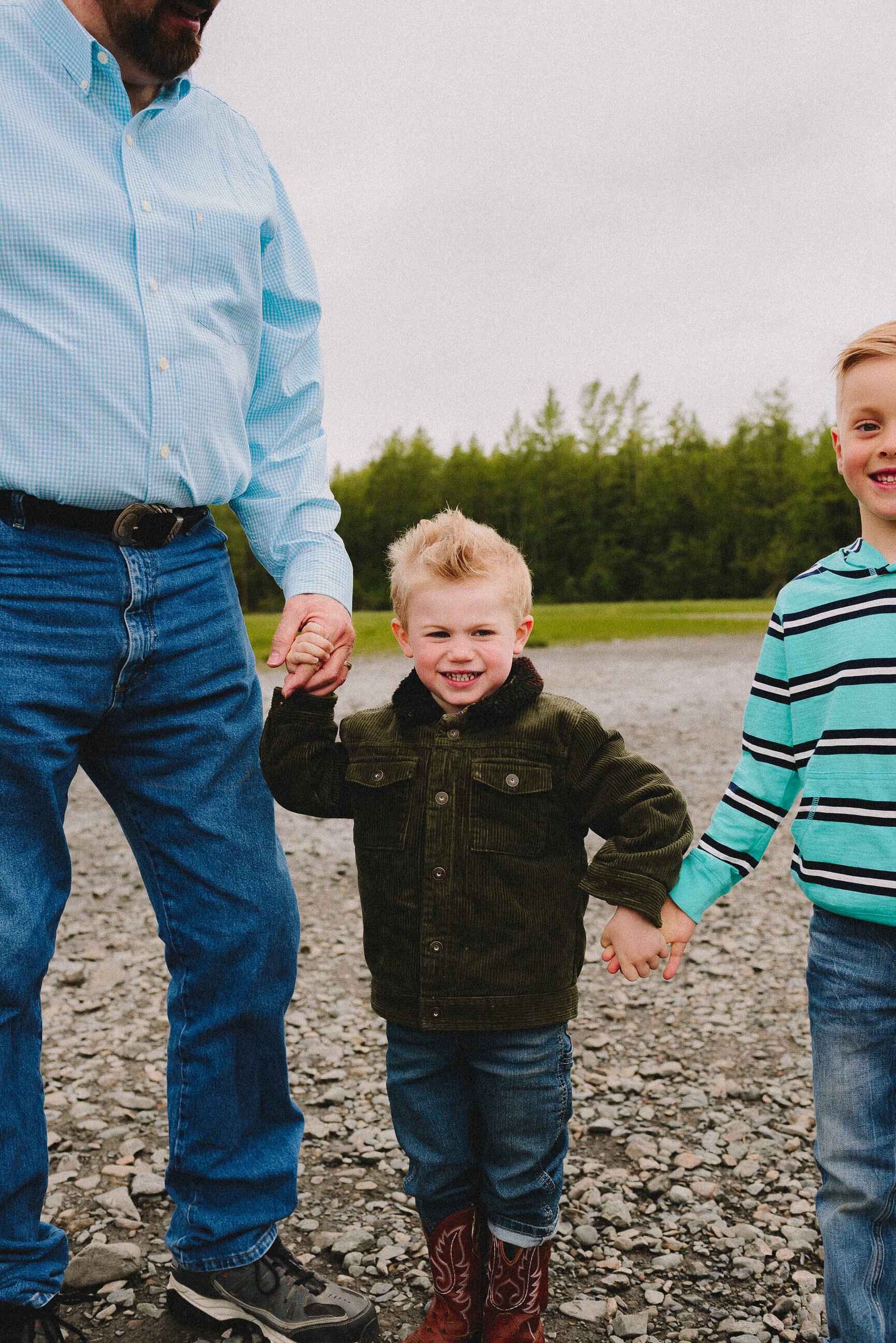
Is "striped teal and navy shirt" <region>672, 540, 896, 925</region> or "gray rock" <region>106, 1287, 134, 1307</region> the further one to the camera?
"gray rock" <region>106, 1287, 134, 1307</region>

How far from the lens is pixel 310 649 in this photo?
7.50ft

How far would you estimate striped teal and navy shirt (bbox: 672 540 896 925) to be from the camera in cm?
191

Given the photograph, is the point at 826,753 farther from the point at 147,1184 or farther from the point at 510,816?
the point at 147,1184

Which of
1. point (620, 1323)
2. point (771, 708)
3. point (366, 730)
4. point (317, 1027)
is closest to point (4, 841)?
point (366, 730)

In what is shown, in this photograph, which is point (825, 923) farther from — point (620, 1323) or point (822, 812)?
point (620, 1323)

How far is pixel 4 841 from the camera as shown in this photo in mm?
2012

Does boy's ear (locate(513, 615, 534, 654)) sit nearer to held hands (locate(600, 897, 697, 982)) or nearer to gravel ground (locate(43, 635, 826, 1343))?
held hands (locate(600, 897, 697, 982))

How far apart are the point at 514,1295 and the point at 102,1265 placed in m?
1.12

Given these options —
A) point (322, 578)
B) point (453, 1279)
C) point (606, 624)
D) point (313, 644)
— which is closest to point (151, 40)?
point (322, 578)

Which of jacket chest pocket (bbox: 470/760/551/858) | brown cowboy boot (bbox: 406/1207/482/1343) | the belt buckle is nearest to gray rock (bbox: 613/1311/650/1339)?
brown cowboy boot (bbox: 406/1207/482/1343)

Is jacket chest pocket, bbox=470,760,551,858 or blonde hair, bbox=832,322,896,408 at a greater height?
blonde hair, bbox=832,322,896,408

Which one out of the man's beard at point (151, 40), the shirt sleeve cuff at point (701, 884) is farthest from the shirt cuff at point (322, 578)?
the man's beard at point (151, 40)

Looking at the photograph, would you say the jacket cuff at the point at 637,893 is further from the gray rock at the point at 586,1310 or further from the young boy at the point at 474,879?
the gray rock at the point at 586,1310

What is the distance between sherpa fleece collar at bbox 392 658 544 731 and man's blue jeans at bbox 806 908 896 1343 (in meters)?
0.79
